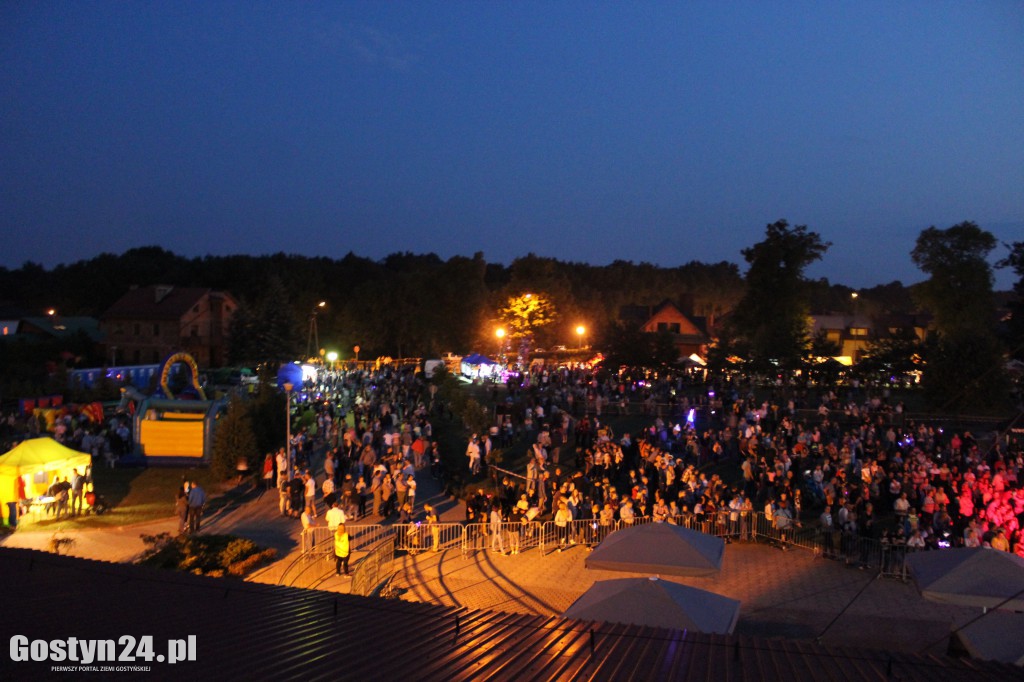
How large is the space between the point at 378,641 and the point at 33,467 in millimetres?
13942

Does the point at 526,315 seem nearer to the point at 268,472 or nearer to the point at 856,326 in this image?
the point at 856,326

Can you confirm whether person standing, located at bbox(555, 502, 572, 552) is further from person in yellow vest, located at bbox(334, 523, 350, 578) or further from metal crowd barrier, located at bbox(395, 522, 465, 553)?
person in yellow vest, located at bbox(334, 523, 350, 578)

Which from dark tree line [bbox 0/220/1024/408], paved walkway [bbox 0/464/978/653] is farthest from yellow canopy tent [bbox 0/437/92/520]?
dark tree line [bbox 0/220/1024/408]

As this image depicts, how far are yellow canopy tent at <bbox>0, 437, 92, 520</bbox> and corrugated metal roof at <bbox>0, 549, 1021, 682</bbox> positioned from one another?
9.81 m

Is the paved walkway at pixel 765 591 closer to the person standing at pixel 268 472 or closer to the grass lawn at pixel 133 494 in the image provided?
the person standing at pixel 268 472

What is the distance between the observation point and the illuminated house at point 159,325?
58969mm

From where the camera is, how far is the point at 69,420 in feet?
81.9

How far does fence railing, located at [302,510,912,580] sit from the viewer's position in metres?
14.4

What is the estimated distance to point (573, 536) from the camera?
15289 mm

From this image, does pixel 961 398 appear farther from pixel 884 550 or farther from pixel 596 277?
pixel 596 277

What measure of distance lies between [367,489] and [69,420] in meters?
12.3

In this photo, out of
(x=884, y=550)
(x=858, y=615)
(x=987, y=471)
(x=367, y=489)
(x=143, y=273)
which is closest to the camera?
(x=858, y=615)

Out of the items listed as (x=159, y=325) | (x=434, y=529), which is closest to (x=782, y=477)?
(x=434, y=529)

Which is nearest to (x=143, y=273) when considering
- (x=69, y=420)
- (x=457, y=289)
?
(x=457, y=289)
